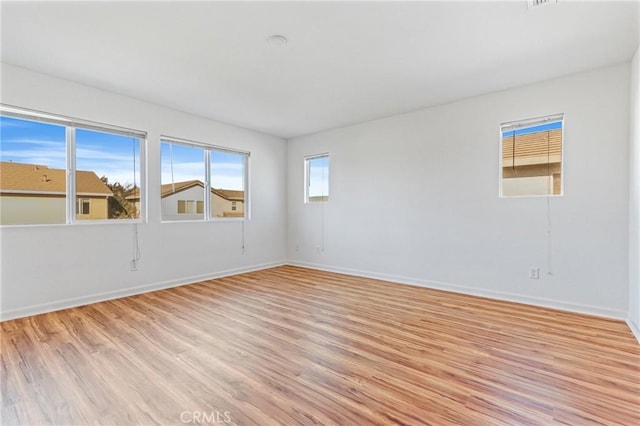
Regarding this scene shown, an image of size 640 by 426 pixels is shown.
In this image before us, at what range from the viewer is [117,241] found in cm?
390

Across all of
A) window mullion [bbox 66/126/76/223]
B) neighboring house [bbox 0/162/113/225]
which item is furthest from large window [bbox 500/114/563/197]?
window mullion [bbox 66/126/76/223]

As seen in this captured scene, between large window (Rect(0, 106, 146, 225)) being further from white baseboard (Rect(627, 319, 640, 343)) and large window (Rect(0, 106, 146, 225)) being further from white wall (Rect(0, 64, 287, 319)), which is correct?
white baseboard (Rect(627, 319, 640, 343))

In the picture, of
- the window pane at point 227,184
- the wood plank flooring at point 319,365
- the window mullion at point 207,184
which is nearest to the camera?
the wood plank flooring at point 319,365

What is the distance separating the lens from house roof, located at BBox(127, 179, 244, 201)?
4.39 metres

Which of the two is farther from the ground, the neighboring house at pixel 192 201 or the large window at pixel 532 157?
the large window at pixel 532 157

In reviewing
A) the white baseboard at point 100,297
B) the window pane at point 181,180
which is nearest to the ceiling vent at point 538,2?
the window pane at point 181,180

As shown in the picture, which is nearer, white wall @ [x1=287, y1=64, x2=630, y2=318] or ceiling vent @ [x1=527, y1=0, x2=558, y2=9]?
ceiling vent @ [x1=527, y1=0, x2=558, y2=9]

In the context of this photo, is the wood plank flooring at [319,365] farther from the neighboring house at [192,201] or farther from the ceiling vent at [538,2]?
the ceiling vent at [538,2]

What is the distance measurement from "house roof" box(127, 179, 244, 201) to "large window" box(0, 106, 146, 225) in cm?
28

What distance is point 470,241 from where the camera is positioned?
13.2ft

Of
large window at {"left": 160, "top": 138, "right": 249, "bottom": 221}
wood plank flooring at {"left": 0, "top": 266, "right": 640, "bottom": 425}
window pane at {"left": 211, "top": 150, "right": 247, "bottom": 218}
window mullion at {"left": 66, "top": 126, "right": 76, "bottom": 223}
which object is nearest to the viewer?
wood plank flooring at {"left": 0, "top": 266, "right": 640, "bottom": 425}

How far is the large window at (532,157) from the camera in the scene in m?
3.51

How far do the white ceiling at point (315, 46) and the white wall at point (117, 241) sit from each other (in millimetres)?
247

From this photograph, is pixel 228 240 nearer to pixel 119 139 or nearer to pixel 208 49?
pixel 119 139
